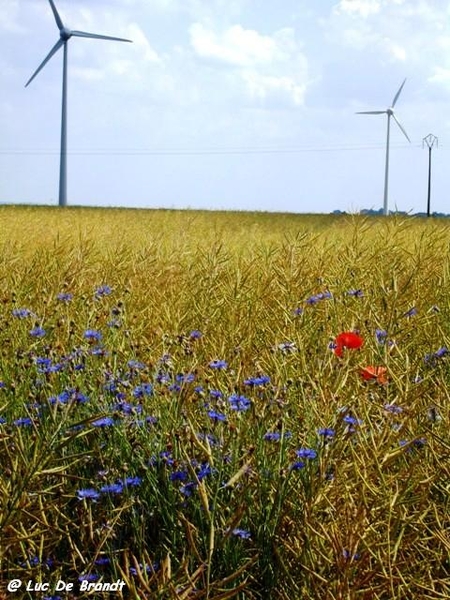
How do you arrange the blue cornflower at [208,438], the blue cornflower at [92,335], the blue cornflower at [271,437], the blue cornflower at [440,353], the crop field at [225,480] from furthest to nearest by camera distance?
the blue cornflower at [92,335] → the blue cornflower at [440,353] → the blue cornflower at [208,438] → the blue cornflower at [271,437] → the crop field at [225,480]

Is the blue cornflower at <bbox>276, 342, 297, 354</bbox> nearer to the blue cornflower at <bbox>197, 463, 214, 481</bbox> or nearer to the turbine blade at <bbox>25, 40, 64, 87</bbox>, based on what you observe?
the blue cornflower at <bbox>197, 463, 214, 481</bbox>

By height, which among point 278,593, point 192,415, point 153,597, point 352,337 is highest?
point 352,337

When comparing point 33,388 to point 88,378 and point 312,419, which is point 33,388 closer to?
point 88,378

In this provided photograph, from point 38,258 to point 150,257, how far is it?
27.0 inches

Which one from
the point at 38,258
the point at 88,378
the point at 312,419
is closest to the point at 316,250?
the point at 38,258

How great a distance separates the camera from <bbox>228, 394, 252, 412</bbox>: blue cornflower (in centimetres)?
212

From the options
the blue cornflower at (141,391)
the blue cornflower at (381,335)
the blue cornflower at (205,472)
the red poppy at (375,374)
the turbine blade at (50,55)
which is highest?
the turbine blade at (50,55)

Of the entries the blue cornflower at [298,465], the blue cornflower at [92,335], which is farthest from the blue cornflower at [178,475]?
the blue cornflower at [92,335]

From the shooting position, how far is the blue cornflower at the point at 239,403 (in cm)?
212

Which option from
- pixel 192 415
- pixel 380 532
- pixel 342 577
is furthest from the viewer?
pixel 192 415

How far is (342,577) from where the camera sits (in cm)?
178

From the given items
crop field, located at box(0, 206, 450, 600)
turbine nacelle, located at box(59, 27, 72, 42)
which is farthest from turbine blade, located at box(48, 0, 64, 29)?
crop field, located at box(0, 206, 450, 600)

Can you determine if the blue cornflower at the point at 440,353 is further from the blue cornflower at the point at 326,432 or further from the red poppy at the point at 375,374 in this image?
the blue cornflower at the point at 326,432

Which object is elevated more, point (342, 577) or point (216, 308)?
point (216, 308)
